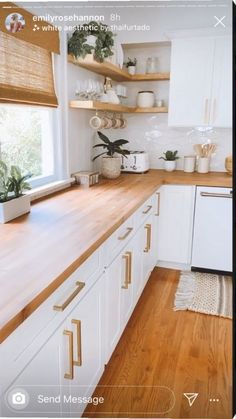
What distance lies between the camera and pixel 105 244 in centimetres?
134

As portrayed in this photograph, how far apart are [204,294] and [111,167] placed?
1190 millimetres

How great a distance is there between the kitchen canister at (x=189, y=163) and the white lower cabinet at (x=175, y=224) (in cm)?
39

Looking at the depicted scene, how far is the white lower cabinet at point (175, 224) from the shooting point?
2.55 m

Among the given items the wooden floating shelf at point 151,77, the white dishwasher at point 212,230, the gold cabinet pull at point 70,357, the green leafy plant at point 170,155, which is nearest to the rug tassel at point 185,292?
the white dishwasher at point 212,230

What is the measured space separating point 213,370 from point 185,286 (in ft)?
2.83

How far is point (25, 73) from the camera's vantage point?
164 centimetres

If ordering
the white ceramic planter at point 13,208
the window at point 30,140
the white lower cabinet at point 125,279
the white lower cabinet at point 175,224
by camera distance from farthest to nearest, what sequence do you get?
the white lower cabinet at point 175,224 < the window at point 30,140 < the white lower cabinet at point 125,279 < the white ceramic planter at point 13,208

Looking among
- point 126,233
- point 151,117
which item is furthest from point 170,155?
point 126,233

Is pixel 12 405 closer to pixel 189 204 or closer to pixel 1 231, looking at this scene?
pixel 1 231

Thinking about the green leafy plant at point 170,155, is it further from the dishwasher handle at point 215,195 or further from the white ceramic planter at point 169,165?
the dishwasher handle at point 215,195

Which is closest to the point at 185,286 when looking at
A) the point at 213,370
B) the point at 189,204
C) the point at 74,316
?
the point at 189,204

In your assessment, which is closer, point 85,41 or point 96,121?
point 85,41

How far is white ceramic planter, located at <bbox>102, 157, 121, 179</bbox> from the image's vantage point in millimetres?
2494

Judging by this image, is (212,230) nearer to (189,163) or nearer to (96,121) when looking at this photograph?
(189,163)
